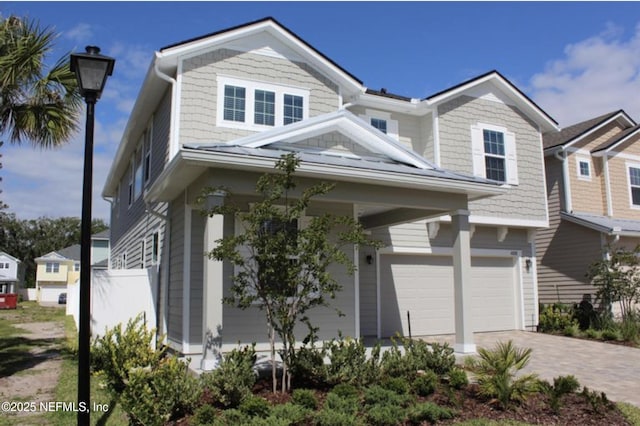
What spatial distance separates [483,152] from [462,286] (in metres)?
5.98

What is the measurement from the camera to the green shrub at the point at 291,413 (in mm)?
5618

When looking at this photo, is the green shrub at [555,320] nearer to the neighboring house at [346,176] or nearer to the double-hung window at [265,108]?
the neighboring house at [346,176]

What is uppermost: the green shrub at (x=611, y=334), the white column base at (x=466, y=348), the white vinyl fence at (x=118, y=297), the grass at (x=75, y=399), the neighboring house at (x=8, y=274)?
the neighboring house at (x=8, y=274)

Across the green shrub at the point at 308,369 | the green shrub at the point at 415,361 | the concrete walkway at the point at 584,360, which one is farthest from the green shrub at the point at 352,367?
the concrete walkway at the point at 584,360

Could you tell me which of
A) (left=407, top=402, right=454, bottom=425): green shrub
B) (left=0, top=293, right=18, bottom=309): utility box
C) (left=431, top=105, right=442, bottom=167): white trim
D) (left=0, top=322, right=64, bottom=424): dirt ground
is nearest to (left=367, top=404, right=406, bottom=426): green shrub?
(left=407, top=402, right=454, bottom=425): green shrub

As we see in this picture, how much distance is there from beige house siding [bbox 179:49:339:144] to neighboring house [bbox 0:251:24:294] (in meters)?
49.6

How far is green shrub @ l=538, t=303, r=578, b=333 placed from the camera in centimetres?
1520

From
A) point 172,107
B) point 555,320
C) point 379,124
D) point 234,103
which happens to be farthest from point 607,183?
point 172,107

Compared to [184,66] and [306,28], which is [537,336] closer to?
[306,28]

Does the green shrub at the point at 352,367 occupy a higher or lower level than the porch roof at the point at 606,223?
lower

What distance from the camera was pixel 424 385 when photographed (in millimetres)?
6938

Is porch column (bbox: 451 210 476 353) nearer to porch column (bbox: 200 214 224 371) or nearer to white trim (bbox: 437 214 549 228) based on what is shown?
white trim (bbox: 437 214 549 228)

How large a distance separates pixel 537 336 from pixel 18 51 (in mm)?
13849

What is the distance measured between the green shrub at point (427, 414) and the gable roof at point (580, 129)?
13571mm
